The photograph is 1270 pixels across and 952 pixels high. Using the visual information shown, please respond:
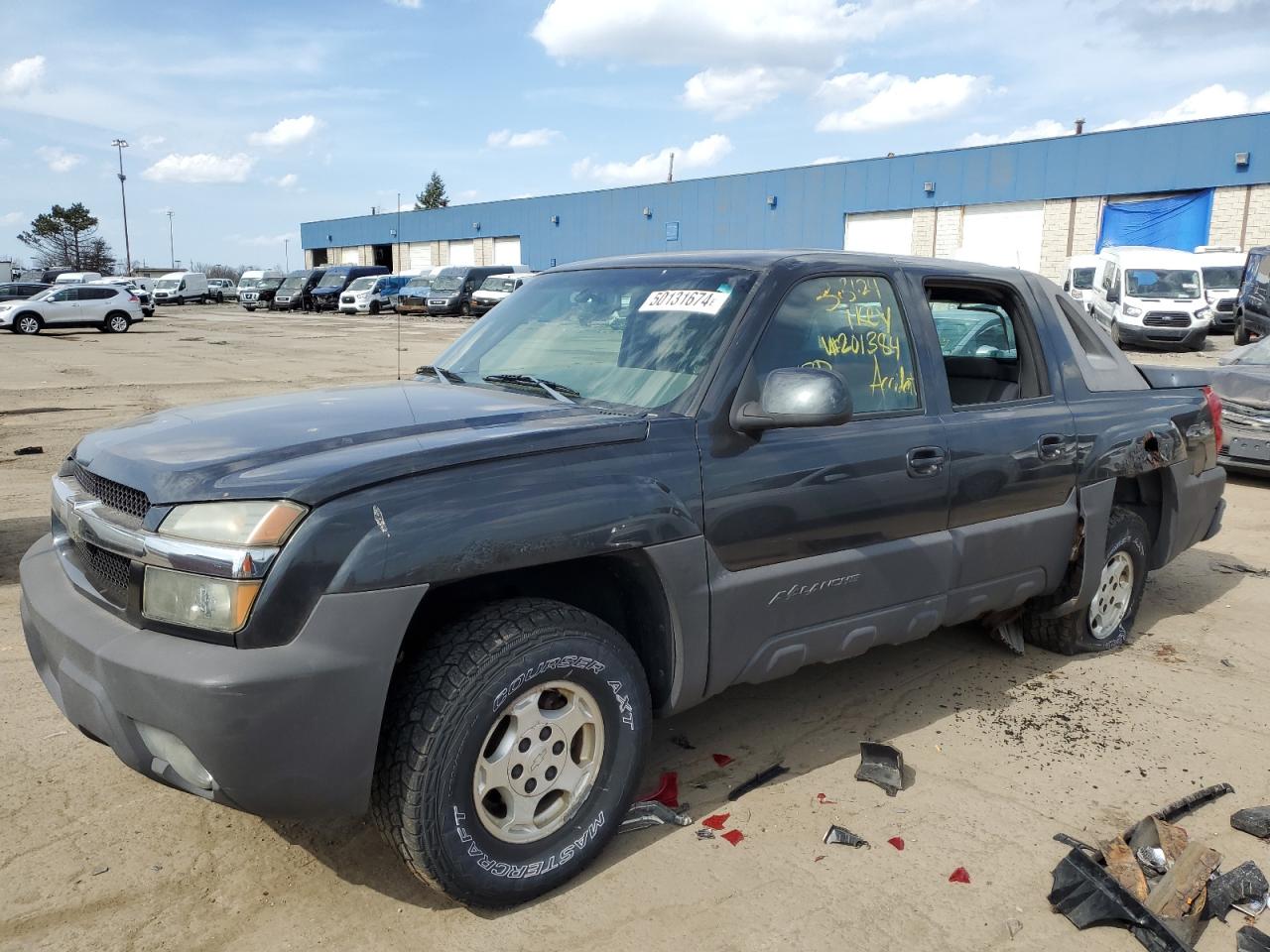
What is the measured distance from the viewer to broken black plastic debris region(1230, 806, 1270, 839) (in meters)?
3.29

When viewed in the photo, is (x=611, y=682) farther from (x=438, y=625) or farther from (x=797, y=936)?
(x=797, y=936)

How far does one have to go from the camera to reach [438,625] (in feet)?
9.08

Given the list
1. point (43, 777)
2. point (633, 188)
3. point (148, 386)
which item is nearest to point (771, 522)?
point (43, 777)

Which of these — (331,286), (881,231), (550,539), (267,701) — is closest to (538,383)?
(550,539)

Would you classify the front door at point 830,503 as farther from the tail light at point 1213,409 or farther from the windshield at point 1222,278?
the windshield at point 1222,278

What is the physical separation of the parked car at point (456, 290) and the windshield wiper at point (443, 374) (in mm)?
35799

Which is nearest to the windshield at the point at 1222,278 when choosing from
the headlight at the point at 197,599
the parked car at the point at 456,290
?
the parked car at the point at 456,290

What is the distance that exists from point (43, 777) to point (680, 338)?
8.54 feet

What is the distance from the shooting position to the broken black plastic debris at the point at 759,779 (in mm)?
3449

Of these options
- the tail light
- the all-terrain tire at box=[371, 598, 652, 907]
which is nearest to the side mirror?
the all-terrain tire at box=[371, 598, 652, 907]

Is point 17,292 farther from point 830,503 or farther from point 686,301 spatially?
point 830,503

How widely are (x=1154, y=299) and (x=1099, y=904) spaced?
23.1 metres

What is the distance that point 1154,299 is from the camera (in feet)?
74.9

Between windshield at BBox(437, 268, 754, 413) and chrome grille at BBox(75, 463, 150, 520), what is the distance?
1.32m
